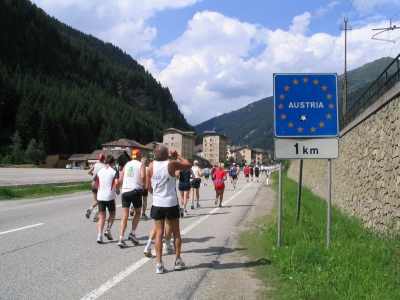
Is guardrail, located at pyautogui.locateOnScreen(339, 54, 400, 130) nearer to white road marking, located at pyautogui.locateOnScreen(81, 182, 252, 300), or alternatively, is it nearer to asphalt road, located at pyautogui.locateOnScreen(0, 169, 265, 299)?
asphalt road, located at pyautogui.locateOnScreen(0, 169, 265, 299)

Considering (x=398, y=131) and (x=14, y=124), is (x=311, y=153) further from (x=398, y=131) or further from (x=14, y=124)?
(x=14, y=124)

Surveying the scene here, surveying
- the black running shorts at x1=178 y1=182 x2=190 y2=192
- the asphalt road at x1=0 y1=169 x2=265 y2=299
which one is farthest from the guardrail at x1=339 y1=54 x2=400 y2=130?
the black running shorts at x1=178 y1=182 x2=190 y2=192

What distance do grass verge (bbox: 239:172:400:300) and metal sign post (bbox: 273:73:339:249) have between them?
102 centimetres

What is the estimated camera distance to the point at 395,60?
846 centimetres

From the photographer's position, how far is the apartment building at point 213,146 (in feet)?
606

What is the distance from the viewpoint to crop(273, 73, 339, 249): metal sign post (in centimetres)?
757

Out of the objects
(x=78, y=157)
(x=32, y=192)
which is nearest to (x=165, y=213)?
(x=32, y=192)

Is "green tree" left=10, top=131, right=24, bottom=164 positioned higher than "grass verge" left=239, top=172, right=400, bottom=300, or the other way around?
"green tree" left=10, top=131, right=24, bottom=164

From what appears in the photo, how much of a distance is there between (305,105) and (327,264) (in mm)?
3107

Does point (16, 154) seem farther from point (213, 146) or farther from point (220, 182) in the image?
point (213, 146)

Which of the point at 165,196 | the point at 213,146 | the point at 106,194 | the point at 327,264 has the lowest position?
the point at 327,264

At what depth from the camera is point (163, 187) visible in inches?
237

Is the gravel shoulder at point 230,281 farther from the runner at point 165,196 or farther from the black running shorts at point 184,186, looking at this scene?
the black running shorts at point 184,186

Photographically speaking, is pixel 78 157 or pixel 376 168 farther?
pixel 78 157
